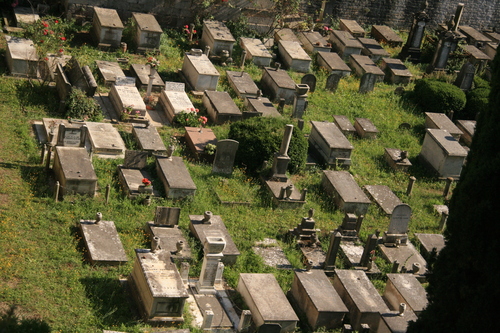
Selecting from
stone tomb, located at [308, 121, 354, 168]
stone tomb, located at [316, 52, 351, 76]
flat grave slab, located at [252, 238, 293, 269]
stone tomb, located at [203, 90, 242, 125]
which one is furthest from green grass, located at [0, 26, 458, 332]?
stone tomb, located at [316, 52, 351, 76]

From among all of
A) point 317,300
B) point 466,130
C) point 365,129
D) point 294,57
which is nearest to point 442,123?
point 466,130

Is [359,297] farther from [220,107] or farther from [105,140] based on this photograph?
[220,107]

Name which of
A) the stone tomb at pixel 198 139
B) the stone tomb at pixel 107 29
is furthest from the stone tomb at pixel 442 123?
the stone tomb at pixel 107 29

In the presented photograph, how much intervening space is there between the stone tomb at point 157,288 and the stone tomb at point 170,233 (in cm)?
78

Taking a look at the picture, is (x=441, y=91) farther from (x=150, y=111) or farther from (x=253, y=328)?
(x=253, y=328)

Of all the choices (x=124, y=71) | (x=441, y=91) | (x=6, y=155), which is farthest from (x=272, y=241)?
(x=441, y=91)

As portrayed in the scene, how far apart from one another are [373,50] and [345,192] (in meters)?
9.63

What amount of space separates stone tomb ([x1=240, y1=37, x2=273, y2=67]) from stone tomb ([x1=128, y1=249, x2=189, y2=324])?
1090 cm

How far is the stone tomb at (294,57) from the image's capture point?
23250 millimetres

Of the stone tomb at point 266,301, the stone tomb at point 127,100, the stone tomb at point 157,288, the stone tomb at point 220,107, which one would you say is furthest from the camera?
the stone tomb at point 220,107

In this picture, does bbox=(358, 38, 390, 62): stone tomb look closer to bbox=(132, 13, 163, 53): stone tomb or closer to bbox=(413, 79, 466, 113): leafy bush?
bbox=(413, 79, 466, 113): leafy bush

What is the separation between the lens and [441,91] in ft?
73.2

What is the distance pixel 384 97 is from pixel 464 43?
630 cm

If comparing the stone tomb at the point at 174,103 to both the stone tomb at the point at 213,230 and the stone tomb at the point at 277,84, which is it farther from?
the stone tomb at the point at 213,230
